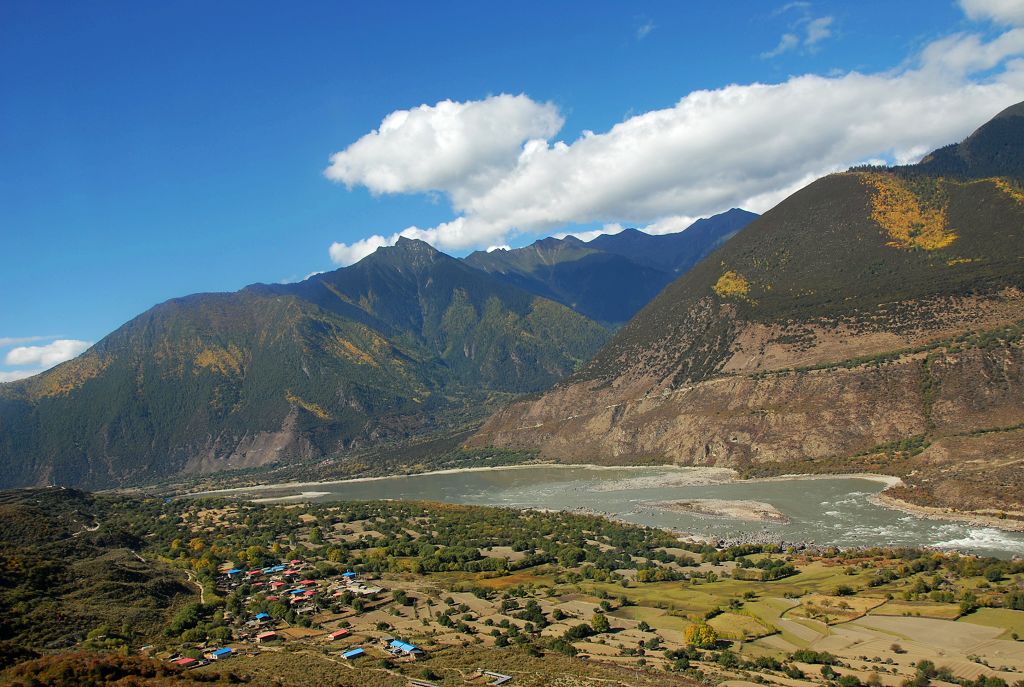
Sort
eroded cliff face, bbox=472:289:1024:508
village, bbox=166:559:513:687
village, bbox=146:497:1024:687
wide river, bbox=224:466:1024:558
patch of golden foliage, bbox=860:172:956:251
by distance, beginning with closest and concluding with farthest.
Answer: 1. village, bbox=146:497:1024:687
2. village, bbox=166:559:513:687
3. wide river, bbox=224:466:1024:558
4. eroded cliff face, bbox=472:289:1024:508
5. patch of golden foliage, bbox=860:172:956:251

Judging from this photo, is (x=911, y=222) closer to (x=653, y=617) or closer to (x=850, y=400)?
(x=850, y=400)

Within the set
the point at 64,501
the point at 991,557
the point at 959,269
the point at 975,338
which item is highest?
the point at 959,269

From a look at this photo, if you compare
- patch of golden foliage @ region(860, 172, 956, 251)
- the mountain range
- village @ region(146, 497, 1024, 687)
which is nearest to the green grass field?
village @ region(146, 497, 1024, 687)

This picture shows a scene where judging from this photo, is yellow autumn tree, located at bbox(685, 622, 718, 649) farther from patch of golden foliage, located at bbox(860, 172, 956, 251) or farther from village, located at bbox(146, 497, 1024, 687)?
patch of golden foliage, located at bbox(860, 172, 956, 251)

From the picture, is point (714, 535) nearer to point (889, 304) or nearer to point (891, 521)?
point (891, 521)

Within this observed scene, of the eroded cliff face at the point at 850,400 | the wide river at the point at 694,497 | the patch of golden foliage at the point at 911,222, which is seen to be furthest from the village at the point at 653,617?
the patch of golden foliage at the point at 911,222

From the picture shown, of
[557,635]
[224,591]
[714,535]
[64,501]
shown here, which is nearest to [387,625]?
[557,635]
